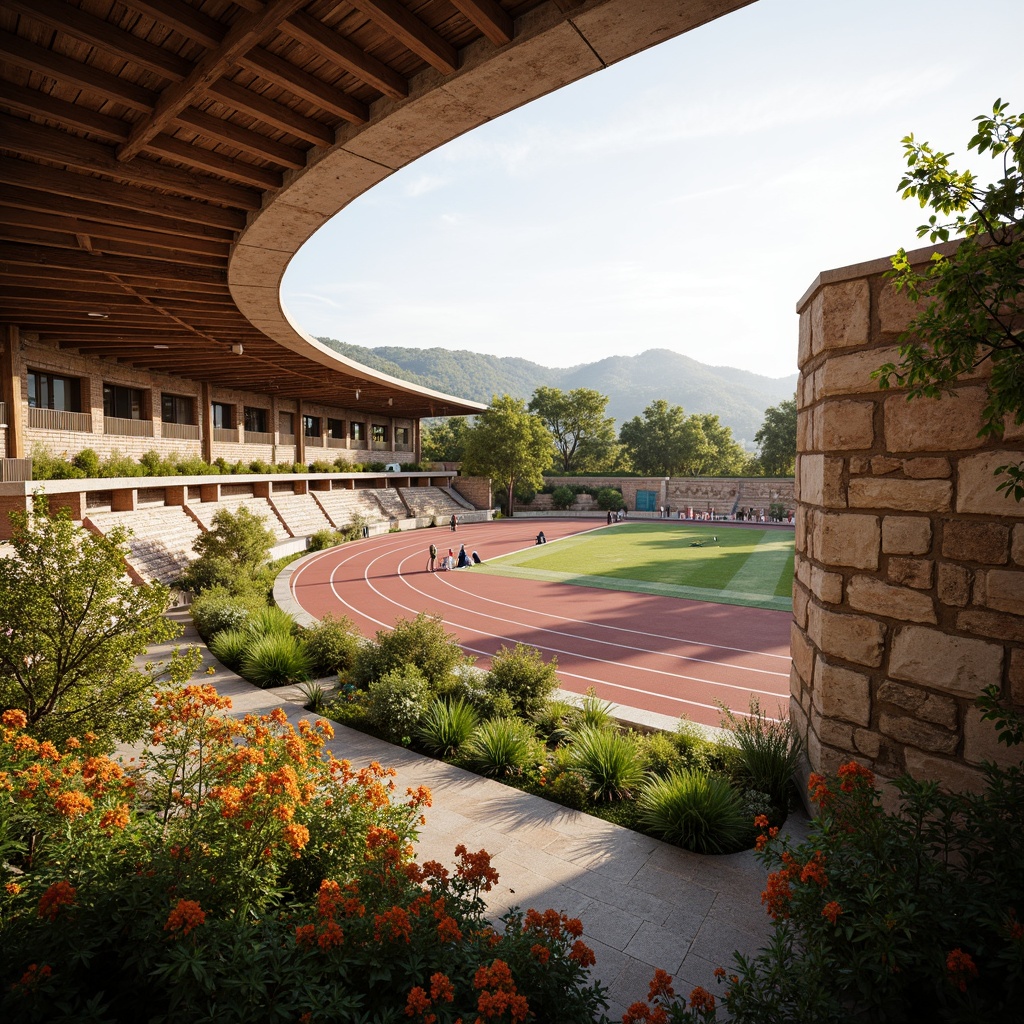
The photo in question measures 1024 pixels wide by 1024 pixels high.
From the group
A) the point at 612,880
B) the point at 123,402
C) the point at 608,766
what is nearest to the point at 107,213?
the point at 608,766

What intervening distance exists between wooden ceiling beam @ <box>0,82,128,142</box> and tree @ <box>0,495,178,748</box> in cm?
440

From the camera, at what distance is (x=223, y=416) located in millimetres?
34969

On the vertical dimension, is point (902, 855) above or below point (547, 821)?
above

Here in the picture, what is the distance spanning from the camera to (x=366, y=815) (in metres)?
4.01

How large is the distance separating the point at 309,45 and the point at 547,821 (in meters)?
7.86

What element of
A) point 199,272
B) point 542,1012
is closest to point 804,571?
point 542,1012

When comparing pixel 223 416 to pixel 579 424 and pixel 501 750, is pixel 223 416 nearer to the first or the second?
pixel 501 750

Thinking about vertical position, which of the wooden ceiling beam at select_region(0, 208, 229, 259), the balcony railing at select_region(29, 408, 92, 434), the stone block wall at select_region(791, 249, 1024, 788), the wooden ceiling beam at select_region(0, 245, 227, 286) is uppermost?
the wooden ceiling beam at select_region(0, 245, 227, 286)

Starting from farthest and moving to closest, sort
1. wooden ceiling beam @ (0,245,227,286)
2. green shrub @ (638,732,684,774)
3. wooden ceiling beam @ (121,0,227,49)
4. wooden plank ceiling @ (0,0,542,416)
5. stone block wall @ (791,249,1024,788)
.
A: wooden ceiling beam @ (0,245,227,286)
green shrub @ (638,732,684,774)
wooden plank ceiling @ (0,0,542,416)
wooden ceiling beam @ (121,0,227,49)
stone block wall @ (791,249,1024,788)

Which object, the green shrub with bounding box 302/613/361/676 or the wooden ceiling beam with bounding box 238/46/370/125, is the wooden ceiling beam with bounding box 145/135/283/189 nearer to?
the wooden ceiling beam with bounding box 238/46/370/125

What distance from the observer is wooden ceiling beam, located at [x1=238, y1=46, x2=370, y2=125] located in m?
5.68

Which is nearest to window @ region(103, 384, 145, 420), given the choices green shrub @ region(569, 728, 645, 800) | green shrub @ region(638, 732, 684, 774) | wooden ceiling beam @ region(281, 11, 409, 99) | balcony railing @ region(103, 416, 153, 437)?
balcony railing @ region(103, 416, 153, 437)

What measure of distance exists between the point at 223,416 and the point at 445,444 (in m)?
40.2

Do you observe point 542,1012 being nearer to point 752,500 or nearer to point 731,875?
point 731,875
